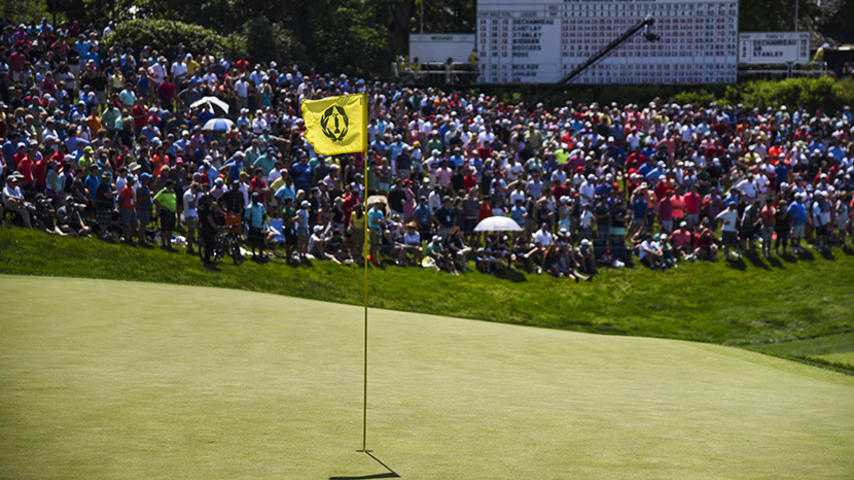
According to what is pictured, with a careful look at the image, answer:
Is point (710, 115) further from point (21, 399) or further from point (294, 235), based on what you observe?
point (21, 399)

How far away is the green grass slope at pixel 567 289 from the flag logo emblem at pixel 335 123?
13.3 metres

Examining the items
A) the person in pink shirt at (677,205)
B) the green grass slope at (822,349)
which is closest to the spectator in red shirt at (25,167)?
the green grass slope at (822,349)

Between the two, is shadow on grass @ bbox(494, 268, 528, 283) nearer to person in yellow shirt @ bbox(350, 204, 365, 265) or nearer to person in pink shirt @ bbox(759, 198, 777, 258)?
person in yellow shirt @ bbox(350, 204, 365, 265)

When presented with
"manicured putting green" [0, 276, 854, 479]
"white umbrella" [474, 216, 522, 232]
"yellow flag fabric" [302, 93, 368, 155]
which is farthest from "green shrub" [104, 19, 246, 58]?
"yellow flag fabric" [302, 93, 368, 155]

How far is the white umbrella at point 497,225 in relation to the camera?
2978cm

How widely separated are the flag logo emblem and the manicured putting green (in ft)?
10.4

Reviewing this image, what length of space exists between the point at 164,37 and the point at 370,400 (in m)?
31.9

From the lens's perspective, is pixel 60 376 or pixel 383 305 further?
pixel 383 305

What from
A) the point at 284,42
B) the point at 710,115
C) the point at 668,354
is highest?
the point at 284,42

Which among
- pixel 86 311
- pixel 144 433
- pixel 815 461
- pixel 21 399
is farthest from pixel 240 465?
pixel 86 311

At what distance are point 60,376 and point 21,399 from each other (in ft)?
4.42

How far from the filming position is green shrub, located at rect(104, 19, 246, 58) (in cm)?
4234

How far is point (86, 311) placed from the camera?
19.0m

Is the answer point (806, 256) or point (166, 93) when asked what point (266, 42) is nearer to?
point (166, 93)
